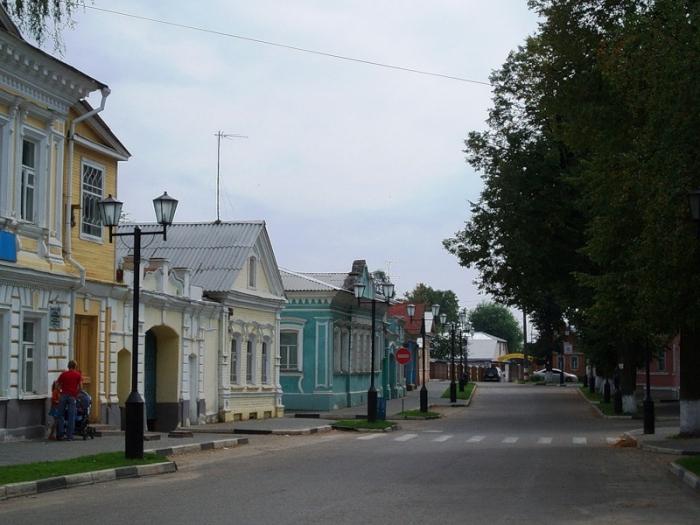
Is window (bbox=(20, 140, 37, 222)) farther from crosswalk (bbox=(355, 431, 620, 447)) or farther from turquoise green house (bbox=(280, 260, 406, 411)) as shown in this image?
turquoise green house (bbox=(280, 260, 406, 411))

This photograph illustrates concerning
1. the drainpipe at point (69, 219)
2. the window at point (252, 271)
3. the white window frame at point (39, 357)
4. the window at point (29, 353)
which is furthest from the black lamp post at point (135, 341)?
the window at point (252, 271)

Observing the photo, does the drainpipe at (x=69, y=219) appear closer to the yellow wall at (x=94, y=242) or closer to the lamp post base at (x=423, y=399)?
the yellow wall at (x=94, y=242)

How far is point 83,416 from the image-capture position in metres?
23.3

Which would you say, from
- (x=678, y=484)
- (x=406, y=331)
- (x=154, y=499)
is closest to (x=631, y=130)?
(x=678, y=484)

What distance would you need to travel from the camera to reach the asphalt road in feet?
39.4

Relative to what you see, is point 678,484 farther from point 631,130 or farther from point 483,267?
point 483,267

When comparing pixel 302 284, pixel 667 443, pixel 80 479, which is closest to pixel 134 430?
pixel 80 479

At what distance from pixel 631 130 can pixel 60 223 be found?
13151mm

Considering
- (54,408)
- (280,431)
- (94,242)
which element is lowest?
(280,431)

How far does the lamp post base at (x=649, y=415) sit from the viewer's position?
29.1 meters

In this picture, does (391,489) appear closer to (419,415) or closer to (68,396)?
(68,396)

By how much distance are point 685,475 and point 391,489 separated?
5272 mm

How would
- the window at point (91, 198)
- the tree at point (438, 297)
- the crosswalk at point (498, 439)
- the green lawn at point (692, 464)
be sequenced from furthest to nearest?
the tree at point (438, 297)
the crosswalk at point (498, 439)
the window at point (91, 198)
the green lawn at point (692, 464)

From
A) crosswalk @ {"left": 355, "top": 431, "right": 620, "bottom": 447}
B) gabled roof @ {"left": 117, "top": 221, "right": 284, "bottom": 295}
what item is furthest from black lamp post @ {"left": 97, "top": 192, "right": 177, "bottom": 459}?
gabled roof @ {"left": 117, "top": 221, "right": 284, "bottom": 295}
